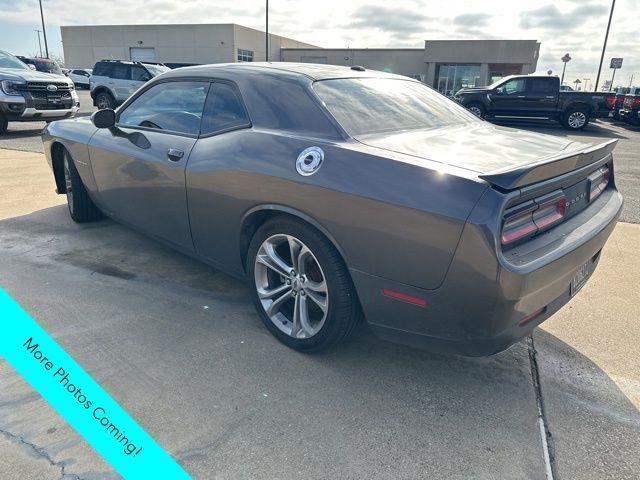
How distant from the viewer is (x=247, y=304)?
3.31 meters

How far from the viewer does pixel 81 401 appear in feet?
7.61

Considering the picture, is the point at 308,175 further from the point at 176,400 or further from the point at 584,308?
the point at 584,308

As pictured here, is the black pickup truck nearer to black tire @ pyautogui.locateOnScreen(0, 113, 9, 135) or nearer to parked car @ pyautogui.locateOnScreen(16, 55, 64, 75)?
black tire @ pyautogui.locateOnScreen(0, 113, 9, 135)

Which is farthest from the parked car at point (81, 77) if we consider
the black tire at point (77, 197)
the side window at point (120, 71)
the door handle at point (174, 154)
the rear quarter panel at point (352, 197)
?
the rear quarter panel at point (352, 197)

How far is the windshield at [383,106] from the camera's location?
2.71m

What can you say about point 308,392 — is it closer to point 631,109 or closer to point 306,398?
point 306,398

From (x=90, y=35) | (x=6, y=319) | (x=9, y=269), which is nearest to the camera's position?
(x=6, y=319)

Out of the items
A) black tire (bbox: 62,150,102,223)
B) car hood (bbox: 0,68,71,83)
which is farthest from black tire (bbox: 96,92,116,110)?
black tire (bbox: 62,150,102,223)

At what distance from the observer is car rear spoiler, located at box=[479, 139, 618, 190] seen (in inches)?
75.7

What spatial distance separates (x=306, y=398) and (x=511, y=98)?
16781 mm

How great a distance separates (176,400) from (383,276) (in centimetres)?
116

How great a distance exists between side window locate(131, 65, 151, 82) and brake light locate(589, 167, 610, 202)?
693 inches

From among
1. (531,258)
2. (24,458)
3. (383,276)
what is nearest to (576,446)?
(531,258)

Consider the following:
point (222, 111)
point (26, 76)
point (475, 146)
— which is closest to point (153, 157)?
point (222, 111)
